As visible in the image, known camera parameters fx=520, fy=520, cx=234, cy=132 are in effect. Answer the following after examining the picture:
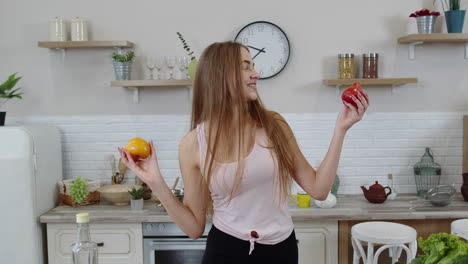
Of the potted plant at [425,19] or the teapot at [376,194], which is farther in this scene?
the potted plant at [425,19]

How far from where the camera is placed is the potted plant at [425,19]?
3.63 m

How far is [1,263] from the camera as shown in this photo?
334 centimetres

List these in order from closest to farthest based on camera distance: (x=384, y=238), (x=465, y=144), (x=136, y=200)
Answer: (x=384, y=238)
(x=136, y=200)
(x=465, y=144)

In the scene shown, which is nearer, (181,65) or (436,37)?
(436,37)

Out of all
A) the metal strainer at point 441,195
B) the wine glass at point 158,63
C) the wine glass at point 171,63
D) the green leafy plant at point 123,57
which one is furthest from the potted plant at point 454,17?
the green leafy plant at point 123,57

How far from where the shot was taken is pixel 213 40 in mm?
3904

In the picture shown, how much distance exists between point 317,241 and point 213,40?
1.65m

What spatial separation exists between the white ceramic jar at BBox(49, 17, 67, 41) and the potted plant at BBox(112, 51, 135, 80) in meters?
0.41

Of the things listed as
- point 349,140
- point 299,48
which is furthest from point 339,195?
point 299,48

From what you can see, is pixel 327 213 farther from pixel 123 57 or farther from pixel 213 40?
pixel 123 57

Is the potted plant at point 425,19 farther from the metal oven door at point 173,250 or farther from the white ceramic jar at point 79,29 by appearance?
the white ceramic jar at point 79,29

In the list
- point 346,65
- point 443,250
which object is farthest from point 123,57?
point 443,250

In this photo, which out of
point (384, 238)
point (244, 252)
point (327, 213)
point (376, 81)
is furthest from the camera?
point (376, 81)

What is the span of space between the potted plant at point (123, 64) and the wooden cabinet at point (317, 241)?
5.26 feet
